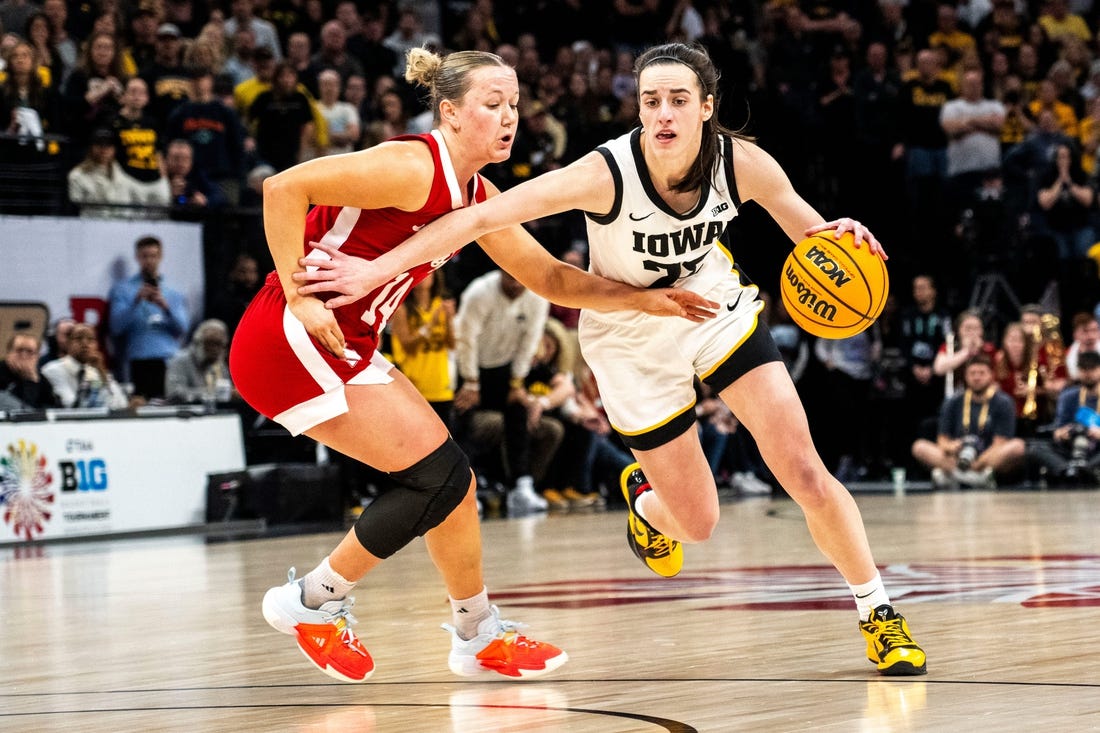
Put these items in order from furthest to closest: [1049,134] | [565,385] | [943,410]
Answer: [1049,134] < [943,410] < [565,385]

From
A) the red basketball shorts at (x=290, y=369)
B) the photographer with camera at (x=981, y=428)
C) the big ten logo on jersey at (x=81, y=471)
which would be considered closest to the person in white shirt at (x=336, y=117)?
the big ten logo on jersey at (x=81, y=471)

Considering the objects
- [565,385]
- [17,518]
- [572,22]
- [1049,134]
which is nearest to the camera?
[17,518]

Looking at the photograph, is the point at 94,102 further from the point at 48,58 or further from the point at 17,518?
the point at 17,518

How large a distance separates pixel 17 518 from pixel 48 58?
3.82 meters

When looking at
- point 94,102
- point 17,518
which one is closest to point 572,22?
point 94,102

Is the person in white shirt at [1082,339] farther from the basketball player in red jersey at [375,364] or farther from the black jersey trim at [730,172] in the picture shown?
the basketball player in red jersey at [375,364]

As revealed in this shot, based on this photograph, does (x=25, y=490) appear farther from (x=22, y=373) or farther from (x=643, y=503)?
(x=643, y=503)

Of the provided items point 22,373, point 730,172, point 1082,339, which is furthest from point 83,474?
point 1082,339

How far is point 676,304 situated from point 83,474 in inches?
270

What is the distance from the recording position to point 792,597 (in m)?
6.13

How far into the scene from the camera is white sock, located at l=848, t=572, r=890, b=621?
442 centimetres

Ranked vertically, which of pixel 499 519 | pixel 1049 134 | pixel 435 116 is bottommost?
pixel 499 519

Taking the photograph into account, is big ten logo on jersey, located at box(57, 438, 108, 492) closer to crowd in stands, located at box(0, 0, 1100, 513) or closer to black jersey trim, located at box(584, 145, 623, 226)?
crowd in stands, located at box(0, 0, 1100, 513)

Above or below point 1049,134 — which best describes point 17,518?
below
